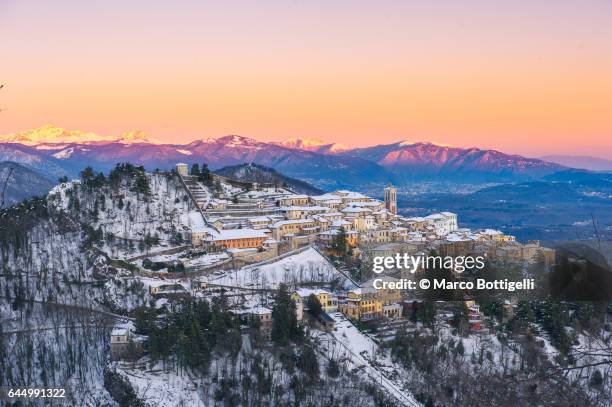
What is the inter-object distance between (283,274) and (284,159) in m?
109

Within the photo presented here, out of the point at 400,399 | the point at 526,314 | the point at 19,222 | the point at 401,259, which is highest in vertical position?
the point at 19,222

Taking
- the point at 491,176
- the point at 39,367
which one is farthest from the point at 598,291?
the point at 491,176

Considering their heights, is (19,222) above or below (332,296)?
above

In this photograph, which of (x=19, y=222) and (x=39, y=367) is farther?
(x=19, y=222)

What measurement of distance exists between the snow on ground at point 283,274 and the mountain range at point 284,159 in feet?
254

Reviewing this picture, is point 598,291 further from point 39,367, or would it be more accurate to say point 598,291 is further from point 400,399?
point 39,367

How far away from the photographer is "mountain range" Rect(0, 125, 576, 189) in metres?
113

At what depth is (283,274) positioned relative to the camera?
70.8 ft

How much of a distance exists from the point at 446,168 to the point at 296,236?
144 metres

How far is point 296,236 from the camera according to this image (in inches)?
961

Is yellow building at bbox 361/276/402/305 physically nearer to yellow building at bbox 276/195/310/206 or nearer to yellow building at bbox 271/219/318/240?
yellow building at bbox 271/219/318/240

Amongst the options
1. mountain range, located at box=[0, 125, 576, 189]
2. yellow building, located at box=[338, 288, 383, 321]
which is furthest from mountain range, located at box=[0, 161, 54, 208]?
yellow building, located at box=[338, 288, 383, 321]

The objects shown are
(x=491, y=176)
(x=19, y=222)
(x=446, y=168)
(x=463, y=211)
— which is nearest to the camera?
(x=19, y=222)

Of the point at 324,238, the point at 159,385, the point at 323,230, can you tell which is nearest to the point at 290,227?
the point at 323,230
